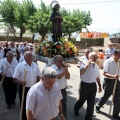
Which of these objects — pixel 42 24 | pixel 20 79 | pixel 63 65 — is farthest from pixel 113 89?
pixel 42 24

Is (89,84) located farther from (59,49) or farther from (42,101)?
(42,101)

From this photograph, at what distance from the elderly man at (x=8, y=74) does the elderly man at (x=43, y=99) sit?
3.99 meters

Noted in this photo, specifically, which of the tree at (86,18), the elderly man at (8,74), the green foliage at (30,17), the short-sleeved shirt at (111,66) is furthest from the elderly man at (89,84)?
the tree at (86,18)

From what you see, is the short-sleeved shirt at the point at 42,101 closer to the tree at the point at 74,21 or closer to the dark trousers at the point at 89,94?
the dark trousers at the point at 89,94

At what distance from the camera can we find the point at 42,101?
3.51 m

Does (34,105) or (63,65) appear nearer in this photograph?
(34,105)

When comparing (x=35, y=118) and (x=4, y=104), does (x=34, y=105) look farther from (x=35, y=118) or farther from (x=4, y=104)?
(x=4, y=104)

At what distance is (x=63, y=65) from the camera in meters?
5.47

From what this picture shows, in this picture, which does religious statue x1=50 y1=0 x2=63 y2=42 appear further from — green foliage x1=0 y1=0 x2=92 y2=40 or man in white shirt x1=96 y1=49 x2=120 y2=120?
green foliage x1=0 y1=0 x2=92 y2=40

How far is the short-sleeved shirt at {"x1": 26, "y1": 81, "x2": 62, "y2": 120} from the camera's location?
11.5 ft

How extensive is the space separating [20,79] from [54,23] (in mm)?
2957

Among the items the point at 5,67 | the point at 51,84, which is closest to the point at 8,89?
the point at 5,67

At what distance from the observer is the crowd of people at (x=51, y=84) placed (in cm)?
352

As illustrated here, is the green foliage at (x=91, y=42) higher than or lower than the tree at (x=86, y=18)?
lower
